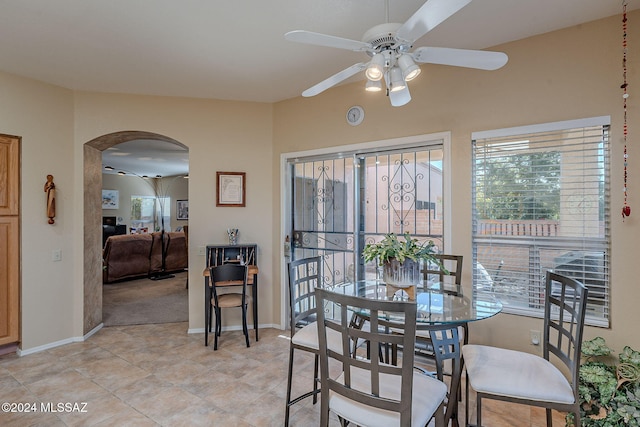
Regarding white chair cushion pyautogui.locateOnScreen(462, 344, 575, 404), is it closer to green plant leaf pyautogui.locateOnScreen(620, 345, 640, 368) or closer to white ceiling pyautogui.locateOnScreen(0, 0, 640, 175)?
green plant leaf pyautogui.locateOnScreen(620, 345, 640, 368)

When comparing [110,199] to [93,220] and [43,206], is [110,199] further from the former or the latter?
[43,206]

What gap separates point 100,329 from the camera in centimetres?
397

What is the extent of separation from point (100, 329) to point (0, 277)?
122cm

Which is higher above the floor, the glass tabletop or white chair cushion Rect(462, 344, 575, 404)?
the glass tabletop

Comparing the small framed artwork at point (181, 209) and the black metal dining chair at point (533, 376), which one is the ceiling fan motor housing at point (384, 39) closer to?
the black metal dining chair at point (533, 376)

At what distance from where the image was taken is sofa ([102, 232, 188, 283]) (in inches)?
243

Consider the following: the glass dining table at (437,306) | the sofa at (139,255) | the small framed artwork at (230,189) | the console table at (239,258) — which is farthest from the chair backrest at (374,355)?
the sofa at (139,255)

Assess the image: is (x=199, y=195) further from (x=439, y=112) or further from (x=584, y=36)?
(x=584, y=36)

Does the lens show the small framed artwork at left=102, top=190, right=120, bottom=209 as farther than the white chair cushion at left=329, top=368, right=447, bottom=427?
Yes

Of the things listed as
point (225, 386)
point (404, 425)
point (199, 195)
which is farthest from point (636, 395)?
point (199, 195)

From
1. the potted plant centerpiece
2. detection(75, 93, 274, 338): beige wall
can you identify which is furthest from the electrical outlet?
detection(75, 93, 274, 338): beige wall

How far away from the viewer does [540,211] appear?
2.53 metres

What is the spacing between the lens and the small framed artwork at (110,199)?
30.9 feet

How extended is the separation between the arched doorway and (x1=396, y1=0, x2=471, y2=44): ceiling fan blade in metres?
3.18
